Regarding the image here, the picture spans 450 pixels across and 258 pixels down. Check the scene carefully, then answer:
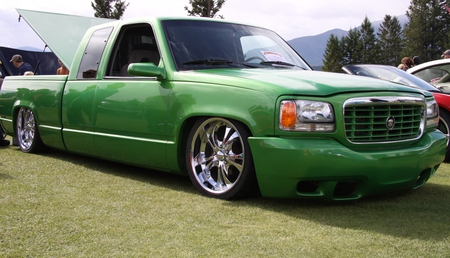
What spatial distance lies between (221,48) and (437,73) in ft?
13.0

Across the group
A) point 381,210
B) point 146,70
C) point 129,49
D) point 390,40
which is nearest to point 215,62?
point 146,70

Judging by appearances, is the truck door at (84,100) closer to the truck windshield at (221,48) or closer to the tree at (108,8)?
the truck windshield at (221,48)

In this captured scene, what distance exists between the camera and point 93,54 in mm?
5895

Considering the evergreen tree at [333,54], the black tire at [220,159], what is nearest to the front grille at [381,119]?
the black tire at [220,159]

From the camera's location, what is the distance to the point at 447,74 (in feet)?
24.5

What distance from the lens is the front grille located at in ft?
12.9

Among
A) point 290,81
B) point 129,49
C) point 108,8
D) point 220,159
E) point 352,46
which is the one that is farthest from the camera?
point 352,46

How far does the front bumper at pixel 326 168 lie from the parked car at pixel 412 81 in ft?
8.71

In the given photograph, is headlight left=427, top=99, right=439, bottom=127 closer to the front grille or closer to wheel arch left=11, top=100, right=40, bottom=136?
the front grille

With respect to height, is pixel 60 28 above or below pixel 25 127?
above

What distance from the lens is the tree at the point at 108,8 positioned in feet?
162

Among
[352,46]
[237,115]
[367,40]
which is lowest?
[352,46]

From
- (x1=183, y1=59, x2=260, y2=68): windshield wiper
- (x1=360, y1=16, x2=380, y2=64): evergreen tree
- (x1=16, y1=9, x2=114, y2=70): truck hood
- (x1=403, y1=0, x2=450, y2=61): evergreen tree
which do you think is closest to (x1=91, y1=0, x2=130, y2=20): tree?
(x1=16, y1=9, x2=114, y2=70): truck hood

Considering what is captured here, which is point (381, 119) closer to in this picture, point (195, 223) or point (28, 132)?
point (195, 223)
